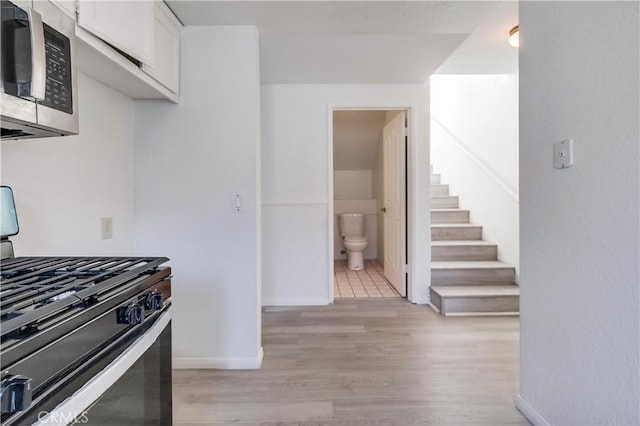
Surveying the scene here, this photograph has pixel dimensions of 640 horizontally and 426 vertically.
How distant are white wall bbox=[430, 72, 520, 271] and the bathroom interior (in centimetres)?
108

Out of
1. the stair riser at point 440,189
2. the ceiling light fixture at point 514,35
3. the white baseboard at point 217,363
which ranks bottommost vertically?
the white baseboard at point 217,363

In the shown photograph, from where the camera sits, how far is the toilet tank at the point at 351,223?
16.3 feet

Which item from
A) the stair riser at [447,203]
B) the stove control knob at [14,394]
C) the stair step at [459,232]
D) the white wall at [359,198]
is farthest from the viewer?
the white wall at [359,198]

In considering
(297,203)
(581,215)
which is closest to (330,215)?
(297,203)

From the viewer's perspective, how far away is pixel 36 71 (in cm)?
85

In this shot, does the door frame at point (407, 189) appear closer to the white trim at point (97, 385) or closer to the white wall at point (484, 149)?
the white wall at point (484, 149)

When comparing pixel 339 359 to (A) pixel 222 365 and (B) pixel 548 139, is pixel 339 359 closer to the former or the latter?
(A) pixel 222 365

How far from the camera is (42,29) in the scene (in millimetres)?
897

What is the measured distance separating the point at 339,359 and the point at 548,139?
1.71 metres

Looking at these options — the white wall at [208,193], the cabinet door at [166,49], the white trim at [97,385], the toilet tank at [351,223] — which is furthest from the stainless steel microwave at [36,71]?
the toilet tank at [351,223]

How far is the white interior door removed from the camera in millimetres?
3311

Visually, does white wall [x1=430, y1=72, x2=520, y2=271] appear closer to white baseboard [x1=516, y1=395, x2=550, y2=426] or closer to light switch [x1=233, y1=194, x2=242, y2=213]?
white baseboard [x1=516, y1=395, x2=550, y2=426]

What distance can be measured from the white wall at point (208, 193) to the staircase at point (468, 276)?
6.29ft

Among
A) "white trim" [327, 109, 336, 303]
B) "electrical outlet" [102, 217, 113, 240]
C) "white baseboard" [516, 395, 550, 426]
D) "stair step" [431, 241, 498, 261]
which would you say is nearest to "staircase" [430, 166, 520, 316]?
"stair step" [431, 241, 498, 261]
